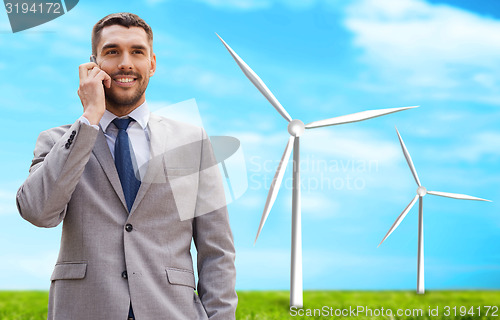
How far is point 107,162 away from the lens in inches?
193

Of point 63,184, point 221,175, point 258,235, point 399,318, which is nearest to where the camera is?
point 63,184

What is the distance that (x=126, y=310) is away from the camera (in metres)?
4.58

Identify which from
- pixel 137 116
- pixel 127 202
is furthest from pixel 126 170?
pixel 137 116

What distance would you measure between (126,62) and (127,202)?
4.29 ft

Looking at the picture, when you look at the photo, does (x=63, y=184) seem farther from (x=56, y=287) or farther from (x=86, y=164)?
(x=56, y=287)

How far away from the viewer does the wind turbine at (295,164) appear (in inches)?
713

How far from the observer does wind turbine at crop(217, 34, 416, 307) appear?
18105 millimetres

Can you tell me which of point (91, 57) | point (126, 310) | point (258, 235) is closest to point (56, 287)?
point (126, 310)

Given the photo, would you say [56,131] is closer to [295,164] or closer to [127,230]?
[127,230]

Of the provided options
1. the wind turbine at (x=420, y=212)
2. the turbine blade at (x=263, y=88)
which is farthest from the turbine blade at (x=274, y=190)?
the wind turbine at (x=420, y=212)

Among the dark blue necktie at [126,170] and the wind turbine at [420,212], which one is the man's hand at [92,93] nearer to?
the dark blue necktie at [126,170]

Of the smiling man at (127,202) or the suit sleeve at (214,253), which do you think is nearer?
the smiling man at (127,202)

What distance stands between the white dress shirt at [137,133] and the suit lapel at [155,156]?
5 centimetres

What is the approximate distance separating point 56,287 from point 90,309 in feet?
1.32
